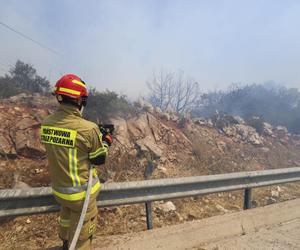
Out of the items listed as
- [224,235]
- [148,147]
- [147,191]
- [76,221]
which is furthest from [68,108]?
[148,147]

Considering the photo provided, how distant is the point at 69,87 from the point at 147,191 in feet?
5.87

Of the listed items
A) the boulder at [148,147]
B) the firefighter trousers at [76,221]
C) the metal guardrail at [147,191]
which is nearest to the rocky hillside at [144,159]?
the boulder at [148,147]

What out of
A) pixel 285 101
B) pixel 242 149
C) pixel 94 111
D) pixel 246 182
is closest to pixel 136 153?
pixel 94 111

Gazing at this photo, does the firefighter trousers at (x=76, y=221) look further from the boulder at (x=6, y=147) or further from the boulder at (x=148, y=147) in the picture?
the boulder at (x=148, y=147)

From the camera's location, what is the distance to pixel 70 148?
8.04 feet

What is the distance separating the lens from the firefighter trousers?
100 inches

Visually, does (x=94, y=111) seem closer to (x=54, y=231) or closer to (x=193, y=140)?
(x=193, y=140)

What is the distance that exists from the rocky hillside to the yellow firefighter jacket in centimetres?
154

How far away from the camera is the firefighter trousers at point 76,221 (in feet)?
8.34

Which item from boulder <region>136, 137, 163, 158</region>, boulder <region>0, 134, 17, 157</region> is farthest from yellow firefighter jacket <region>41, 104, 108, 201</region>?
boulder <region>136, 137, 163, 158</region>

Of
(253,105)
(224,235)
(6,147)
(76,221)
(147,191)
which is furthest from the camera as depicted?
(253,105)

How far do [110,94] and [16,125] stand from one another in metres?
3.59

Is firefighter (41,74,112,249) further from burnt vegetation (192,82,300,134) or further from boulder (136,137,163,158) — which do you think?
burnt vegetation (192,82,300,134)

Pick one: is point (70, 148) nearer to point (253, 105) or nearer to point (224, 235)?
point (224, 235)
